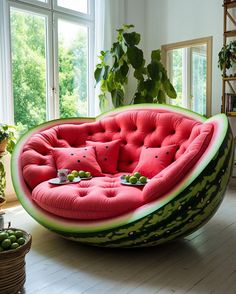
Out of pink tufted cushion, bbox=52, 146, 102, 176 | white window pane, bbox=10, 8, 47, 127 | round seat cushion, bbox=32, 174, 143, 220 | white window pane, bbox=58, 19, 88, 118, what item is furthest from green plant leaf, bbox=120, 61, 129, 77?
round seat cushion, bbox=32, 174, 143, 220

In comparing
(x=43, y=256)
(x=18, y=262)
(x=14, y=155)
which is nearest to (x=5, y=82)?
(x=14, y=155)

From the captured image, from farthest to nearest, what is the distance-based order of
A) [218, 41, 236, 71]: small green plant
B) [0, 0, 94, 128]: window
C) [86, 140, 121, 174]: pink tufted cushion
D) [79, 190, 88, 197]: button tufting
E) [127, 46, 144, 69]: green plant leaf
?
[127, 46, 144, 69]: green plant leaf, [218, 41, 236, 71]: small green plant, [0, 0, 94, 128]: window, [86, 140, 121, 174]: pink tufted cushion, [79, 190, 88, 197]: button tufting

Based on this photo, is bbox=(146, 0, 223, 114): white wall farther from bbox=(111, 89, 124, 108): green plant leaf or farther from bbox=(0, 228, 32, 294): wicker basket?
bbox=(0, 228, 32, 294): wicker basket

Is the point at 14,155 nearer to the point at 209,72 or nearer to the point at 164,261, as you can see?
the point at 164,261

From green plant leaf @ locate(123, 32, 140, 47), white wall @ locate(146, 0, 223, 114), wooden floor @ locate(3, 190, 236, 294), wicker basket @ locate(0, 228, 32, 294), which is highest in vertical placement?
white wall @ locate(146, 0, 223, 114)

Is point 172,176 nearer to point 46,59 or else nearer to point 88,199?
point 88,199

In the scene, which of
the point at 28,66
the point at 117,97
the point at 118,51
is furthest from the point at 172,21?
the point at 28,66

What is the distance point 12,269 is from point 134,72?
2.86 m

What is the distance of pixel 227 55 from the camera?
3.70 m

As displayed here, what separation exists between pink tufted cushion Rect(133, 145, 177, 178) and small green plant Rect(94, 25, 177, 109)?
1522 millimetres

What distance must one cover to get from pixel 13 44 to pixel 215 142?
2617 millimetres

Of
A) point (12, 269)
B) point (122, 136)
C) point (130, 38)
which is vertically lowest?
point (12, 269)

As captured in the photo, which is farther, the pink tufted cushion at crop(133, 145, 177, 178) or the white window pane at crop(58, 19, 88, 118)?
the white window pane at crop(58, 19, 88, 118)

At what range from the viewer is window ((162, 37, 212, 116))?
13.7 ft
